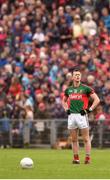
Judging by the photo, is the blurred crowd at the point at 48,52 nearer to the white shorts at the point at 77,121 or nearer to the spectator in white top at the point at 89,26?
the spectator in white top at the point at 89,26

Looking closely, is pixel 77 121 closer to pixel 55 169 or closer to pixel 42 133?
pixel 55 169

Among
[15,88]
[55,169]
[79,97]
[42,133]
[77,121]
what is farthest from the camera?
[15,88]

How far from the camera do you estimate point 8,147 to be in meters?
30.9

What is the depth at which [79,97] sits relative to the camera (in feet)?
68.5

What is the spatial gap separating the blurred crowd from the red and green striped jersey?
8975 millimetres

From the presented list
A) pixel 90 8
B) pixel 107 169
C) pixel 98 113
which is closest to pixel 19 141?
pixel 98 113

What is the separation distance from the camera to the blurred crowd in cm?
3147

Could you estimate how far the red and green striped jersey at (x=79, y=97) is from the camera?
68.5 ft

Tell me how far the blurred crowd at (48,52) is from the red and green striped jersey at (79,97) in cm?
898

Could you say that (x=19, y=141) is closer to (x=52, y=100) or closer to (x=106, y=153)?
(x=52, y=100)

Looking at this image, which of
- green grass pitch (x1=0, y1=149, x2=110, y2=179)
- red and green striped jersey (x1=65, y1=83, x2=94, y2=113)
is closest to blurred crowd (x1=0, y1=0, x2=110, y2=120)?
green grass pitch (x1=0, y1=149, x2=110, y2=179)

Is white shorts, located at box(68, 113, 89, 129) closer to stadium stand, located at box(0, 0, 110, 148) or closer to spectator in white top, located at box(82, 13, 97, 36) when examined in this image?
stadium stand, located at box(0, 0, 110, 148)

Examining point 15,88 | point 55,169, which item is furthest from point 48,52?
point 55,169

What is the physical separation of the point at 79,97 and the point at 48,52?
44.9 feet
